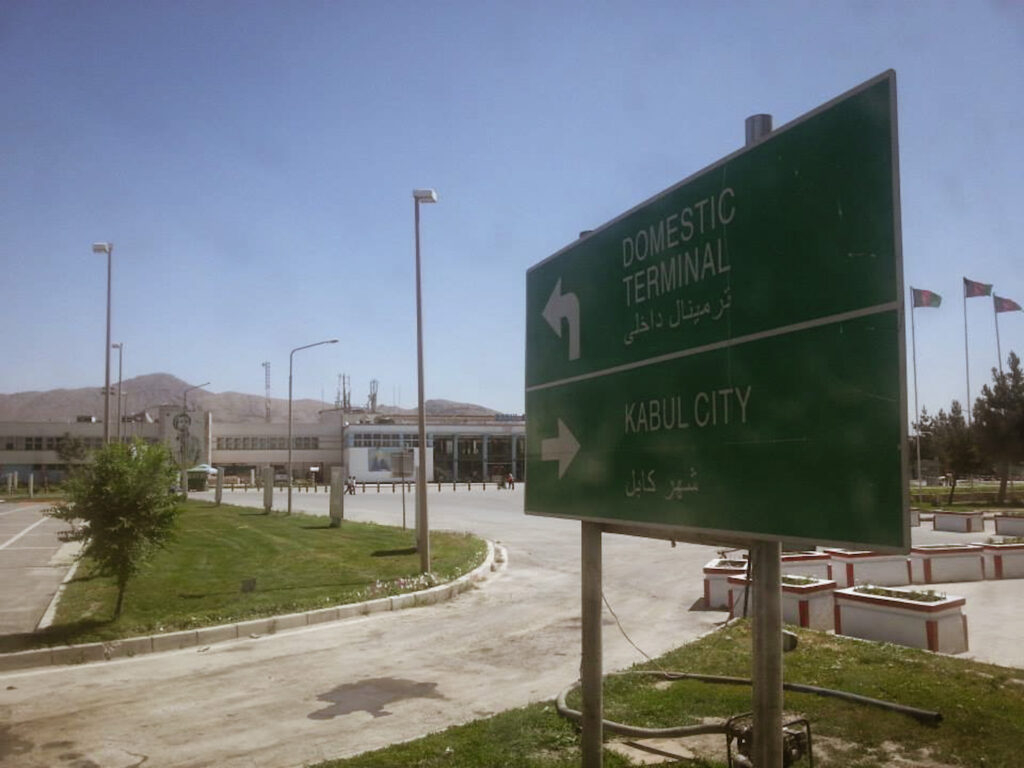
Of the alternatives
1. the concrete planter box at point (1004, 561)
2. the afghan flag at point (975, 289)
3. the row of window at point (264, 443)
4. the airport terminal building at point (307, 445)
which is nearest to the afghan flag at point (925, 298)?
the afghan flag at point (975, 289)

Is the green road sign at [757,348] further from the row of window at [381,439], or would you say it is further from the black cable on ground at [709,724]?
the row of window at [381,439]

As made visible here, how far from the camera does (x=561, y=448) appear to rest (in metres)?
4.94

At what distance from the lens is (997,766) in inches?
216

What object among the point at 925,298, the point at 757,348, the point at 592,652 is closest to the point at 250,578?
the point at 592,652

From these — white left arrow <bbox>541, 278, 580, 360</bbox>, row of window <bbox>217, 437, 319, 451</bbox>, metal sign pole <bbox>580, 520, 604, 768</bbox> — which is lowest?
metal sign pole <bbox>580, 520, 604, 768</bbox>

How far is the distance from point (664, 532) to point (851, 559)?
12.6m

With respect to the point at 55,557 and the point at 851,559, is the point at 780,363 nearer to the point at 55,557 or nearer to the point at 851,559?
the point at 851,559

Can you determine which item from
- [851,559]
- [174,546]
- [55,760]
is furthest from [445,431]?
[55,760]

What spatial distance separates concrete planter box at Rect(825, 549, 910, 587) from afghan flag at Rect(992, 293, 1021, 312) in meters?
Answer: 38.9

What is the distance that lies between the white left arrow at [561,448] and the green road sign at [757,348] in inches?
1.0

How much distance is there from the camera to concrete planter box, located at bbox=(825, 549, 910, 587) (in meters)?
14.9

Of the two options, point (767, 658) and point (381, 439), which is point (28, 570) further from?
point (381, 439)

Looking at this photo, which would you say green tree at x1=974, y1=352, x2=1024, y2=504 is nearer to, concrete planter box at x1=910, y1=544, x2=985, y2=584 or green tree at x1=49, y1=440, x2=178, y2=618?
concrete planter box at x1=910, y1=544, x2=985, y2=584

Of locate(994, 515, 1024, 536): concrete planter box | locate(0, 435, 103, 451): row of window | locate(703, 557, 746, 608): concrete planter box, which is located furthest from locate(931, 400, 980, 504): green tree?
locate(0, 435, 103, 451): row of window
